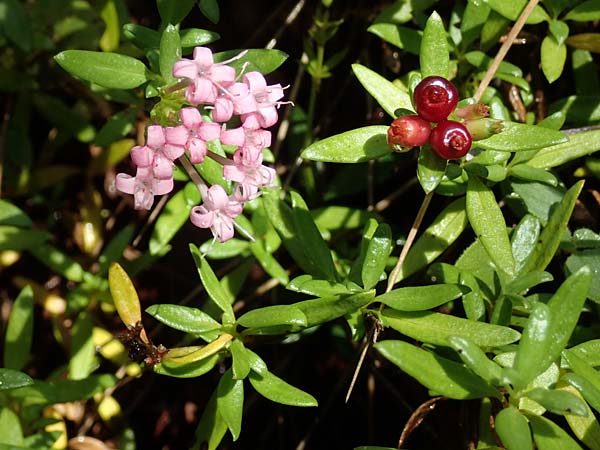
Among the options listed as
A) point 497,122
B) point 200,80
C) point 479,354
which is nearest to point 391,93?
point 497,122

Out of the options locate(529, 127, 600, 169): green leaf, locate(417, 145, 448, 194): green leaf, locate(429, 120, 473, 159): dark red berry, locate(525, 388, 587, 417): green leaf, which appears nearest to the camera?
locate(525, 388, 587, 417): green leaf

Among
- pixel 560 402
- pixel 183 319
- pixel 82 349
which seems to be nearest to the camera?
pixel 560 402

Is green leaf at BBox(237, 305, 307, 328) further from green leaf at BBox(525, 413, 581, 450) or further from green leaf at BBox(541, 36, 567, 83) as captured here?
green leaf at BBox(541, 36, 567, 83)

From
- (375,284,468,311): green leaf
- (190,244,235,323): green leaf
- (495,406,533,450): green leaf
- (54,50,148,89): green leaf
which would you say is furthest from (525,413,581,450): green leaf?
(54,50,148,89): green leaf

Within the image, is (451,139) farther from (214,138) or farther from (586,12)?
(586,12)

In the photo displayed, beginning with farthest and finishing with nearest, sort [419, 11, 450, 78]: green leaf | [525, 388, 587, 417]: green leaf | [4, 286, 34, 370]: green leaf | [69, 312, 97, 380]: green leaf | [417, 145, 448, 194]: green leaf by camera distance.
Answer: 1. [69, 312, 97, 380]: green leaf
2. [4, 286, 34, 370]: green leaf
3. [419, 11, 450, 78]: green leaf
4. [417, 145, 448, 194]: green leaf
5. [525, 388, 587, 417]: green leaf

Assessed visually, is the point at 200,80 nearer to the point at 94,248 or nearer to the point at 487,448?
the point at 487,448

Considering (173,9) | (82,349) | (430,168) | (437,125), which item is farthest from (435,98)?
(82,349)

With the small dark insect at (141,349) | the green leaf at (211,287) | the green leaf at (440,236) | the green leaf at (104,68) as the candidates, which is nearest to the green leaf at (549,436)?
the green leaf at (440,236)
